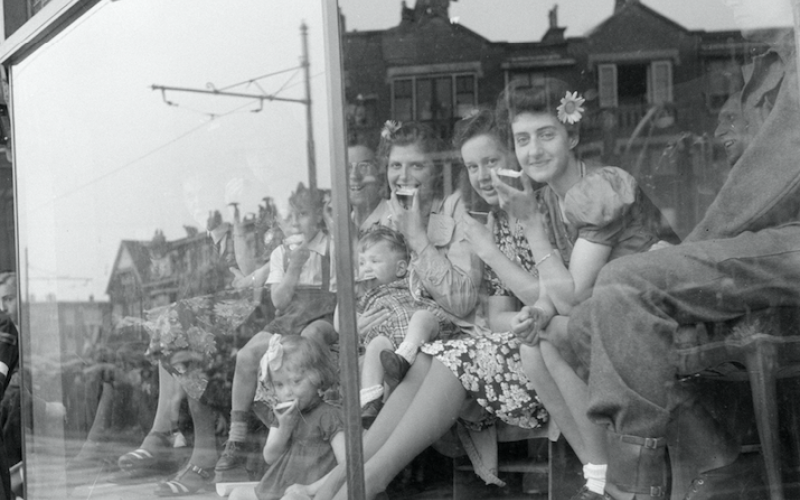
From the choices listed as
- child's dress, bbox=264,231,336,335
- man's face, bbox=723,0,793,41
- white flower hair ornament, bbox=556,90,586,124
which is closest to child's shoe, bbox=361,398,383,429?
child's dress, bbox=264,231,336,335

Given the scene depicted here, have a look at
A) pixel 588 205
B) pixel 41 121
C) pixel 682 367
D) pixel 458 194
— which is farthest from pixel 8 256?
pixel 682 367

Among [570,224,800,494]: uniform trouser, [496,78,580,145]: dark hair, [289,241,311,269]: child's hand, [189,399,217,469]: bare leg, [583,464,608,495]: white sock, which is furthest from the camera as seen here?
[189,399,217,469]: bare leg

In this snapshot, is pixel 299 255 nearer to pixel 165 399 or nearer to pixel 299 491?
pixel 299 491

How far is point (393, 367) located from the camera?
2971 mm

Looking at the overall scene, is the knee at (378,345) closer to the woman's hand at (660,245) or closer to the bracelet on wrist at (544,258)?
the bracelet on wrist at (544,258)

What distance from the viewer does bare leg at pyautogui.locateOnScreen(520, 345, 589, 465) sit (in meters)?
2.76

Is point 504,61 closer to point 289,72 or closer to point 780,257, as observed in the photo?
point 289,72

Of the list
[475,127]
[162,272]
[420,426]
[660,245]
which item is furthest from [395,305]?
[162,272]

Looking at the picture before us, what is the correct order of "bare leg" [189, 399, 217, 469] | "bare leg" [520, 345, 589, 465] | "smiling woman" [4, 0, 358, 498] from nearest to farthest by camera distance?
"bare leg" [520, 345, 589, 465] < "smiling woman" [4, 0, 358, 498] < "bare leg" [189, 399, 217, 469]

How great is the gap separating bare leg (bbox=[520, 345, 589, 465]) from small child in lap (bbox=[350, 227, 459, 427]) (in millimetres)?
256

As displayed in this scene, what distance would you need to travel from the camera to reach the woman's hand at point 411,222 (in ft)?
10.0

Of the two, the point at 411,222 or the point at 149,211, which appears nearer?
the point at 411,222

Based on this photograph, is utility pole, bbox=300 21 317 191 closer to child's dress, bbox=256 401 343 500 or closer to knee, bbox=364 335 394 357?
knee, bbox=364 335 394 357

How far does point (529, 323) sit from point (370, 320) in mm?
495
